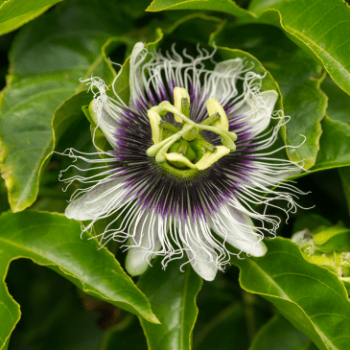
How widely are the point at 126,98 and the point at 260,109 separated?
360 mm

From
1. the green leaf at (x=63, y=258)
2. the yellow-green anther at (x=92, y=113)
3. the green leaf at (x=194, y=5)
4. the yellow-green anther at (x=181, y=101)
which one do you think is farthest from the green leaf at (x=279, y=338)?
the green leaf at (x=194, y=5)

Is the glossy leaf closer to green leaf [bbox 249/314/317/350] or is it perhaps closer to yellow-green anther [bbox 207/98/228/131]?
yellow-green anther [bbox 207/98/228/131]

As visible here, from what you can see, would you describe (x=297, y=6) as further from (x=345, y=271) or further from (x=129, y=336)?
(x=129, y=336)

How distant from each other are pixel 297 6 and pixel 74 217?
2.55 ft

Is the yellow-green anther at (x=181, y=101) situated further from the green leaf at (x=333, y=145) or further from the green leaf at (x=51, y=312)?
the green leaf at (x=51, y=312)

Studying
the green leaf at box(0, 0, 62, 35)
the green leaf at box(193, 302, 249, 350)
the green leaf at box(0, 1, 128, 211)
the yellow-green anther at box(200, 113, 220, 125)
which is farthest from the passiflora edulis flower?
the green leaf at box(193, 302, 249, 350)

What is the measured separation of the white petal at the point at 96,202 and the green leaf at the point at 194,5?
0.44 meters

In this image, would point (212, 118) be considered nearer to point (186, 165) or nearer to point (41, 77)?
point (186, 165)

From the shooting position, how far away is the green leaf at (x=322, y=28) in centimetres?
102

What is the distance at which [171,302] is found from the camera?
45.2 inches

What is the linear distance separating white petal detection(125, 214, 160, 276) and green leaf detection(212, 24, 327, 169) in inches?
15.7

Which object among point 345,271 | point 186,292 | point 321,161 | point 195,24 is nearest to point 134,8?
point 195,24

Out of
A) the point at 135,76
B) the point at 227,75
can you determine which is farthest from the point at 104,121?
the point at 227,75

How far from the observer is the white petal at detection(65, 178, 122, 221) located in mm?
1051
